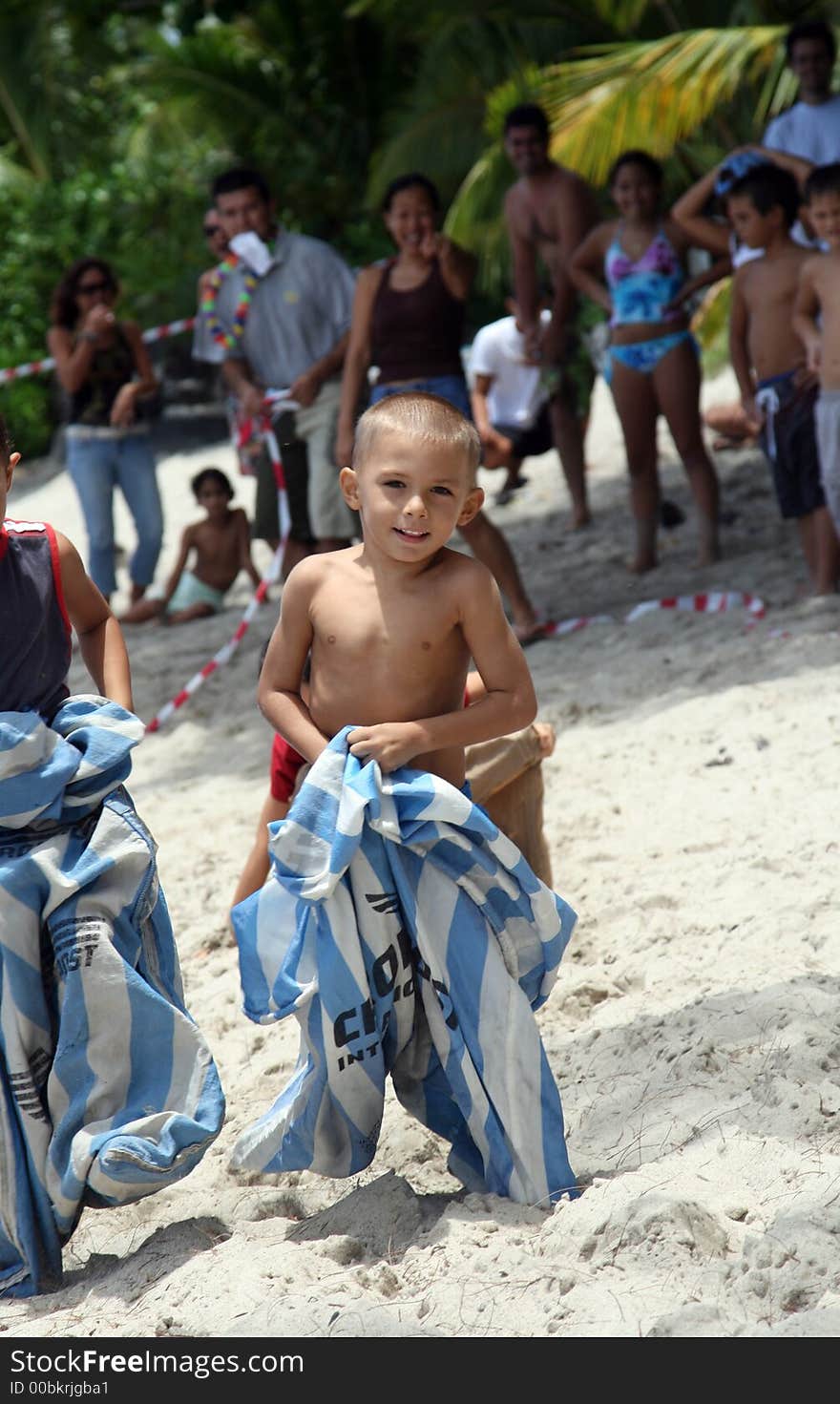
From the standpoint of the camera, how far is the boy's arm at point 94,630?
3180 mm

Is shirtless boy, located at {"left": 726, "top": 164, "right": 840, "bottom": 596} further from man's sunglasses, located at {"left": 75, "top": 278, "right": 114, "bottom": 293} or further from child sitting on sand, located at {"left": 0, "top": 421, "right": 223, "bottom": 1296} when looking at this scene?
child sitting on sand, located at {"left": 0, "top": 421, "right": 223, "bottom": 1296}

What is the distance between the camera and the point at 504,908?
9.88ft

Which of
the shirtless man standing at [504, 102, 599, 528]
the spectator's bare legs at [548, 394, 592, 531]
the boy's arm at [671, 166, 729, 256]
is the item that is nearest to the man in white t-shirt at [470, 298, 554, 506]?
the spectator's bare legs at [548, 394, 592, 531]

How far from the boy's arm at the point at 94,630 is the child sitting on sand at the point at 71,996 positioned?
126 millimetres

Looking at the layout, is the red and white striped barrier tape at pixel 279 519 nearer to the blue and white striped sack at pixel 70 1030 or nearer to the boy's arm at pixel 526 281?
the boy's arm at pixel 526 281

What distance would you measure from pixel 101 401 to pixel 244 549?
1.26 metres

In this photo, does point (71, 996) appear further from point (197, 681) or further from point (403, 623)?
point (197, 681)

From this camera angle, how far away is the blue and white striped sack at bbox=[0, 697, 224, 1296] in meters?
2.87

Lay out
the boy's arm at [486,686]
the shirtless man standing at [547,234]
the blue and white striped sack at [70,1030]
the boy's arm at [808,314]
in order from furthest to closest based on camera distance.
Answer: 1. the shirtless man standing at [547,234]
2. the boy's arm at [808,314]
3. the boy's arm at [486,686]
4. the blue and white striped sack at [70,1030]

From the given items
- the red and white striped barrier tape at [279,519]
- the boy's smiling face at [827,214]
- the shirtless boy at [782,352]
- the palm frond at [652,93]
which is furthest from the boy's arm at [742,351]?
the red and white striped barrier tape at [279,519]

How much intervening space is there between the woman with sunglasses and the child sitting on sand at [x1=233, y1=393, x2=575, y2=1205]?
5.90 metres

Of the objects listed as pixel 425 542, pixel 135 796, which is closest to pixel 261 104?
pixel 135 796

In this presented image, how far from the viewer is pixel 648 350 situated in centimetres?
778

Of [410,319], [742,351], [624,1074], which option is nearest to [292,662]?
[624,1074]
